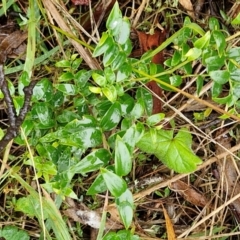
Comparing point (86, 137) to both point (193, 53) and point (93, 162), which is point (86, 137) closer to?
point (93, 162)

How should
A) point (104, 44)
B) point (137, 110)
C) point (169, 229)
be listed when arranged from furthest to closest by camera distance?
point (169, 229) → point (137, 110) → point (104, 44)

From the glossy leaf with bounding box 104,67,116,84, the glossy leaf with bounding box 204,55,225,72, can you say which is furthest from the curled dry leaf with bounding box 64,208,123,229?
the glossy leaf with bounding box 204,55,225,72

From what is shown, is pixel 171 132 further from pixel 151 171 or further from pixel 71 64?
pixel 71 64

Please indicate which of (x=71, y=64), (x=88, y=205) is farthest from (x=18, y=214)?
(x=71, y=64)

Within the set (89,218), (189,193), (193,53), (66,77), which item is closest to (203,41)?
(193,53)

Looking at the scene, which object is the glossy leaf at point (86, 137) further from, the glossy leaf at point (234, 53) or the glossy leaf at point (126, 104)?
the glossy leaf at point (234, 53)

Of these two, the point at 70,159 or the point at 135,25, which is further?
the point at 135,25
